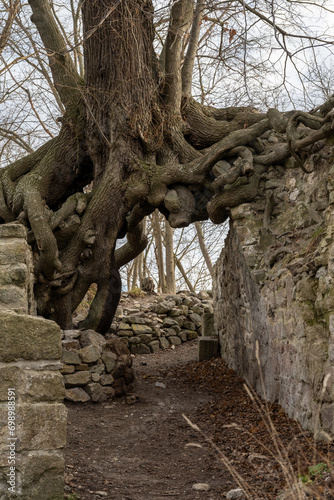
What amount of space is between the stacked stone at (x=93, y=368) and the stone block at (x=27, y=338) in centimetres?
400

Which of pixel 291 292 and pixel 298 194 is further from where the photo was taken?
pixel 298 194

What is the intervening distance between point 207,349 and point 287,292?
417 cm

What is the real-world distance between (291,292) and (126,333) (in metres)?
6.50

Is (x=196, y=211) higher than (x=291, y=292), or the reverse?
(x=196, y=211)

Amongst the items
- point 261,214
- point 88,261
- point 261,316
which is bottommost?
point 261,316

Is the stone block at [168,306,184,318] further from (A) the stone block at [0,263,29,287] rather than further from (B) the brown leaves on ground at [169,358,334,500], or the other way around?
(A) the stone block at [0,263,29,287]

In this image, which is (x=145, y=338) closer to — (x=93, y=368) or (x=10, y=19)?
(x=93, y=368)

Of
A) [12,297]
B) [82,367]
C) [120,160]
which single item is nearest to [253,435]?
[12,297]

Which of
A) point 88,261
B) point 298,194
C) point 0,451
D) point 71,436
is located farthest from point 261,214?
point 0,451

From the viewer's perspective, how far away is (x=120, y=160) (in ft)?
26.1

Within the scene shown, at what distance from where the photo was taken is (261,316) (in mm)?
6441

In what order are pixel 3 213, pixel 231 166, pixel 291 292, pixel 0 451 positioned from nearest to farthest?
pixel 0 451 < pixel 291 292 < pixel 231 166 < pixel 3 213

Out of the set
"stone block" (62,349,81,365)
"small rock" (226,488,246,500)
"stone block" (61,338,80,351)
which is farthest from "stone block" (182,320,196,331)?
"small rock" (226,488,246,500)

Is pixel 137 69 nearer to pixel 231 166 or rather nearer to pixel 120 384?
pixel 231 166
